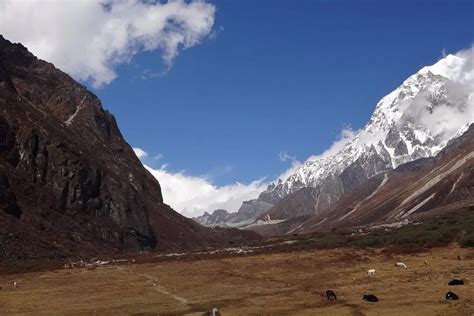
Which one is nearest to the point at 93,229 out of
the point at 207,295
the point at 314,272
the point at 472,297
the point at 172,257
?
the point at 172,257

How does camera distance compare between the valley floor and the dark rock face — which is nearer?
the valley floor

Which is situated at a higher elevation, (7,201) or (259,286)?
(7,201)

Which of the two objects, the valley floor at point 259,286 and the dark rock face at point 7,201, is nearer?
the valley floor at point 259,286

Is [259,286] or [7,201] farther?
[7,201]

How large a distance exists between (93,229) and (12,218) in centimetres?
3226

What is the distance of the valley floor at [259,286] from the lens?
58500 millimetres

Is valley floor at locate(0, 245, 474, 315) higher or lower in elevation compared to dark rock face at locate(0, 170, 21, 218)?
lower

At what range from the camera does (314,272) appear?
93.2 m

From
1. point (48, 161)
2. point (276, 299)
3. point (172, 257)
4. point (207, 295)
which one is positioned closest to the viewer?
point (276, 299)

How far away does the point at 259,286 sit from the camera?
7838 cm

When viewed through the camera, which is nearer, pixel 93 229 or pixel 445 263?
pixel 445 263

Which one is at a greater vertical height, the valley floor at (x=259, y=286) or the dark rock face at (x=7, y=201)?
the dark rock face at (x=7, y=201)

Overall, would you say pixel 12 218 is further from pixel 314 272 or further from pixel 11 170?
pixel 314 272

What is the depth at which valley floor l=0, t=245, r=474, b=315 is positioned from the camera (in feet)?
192
